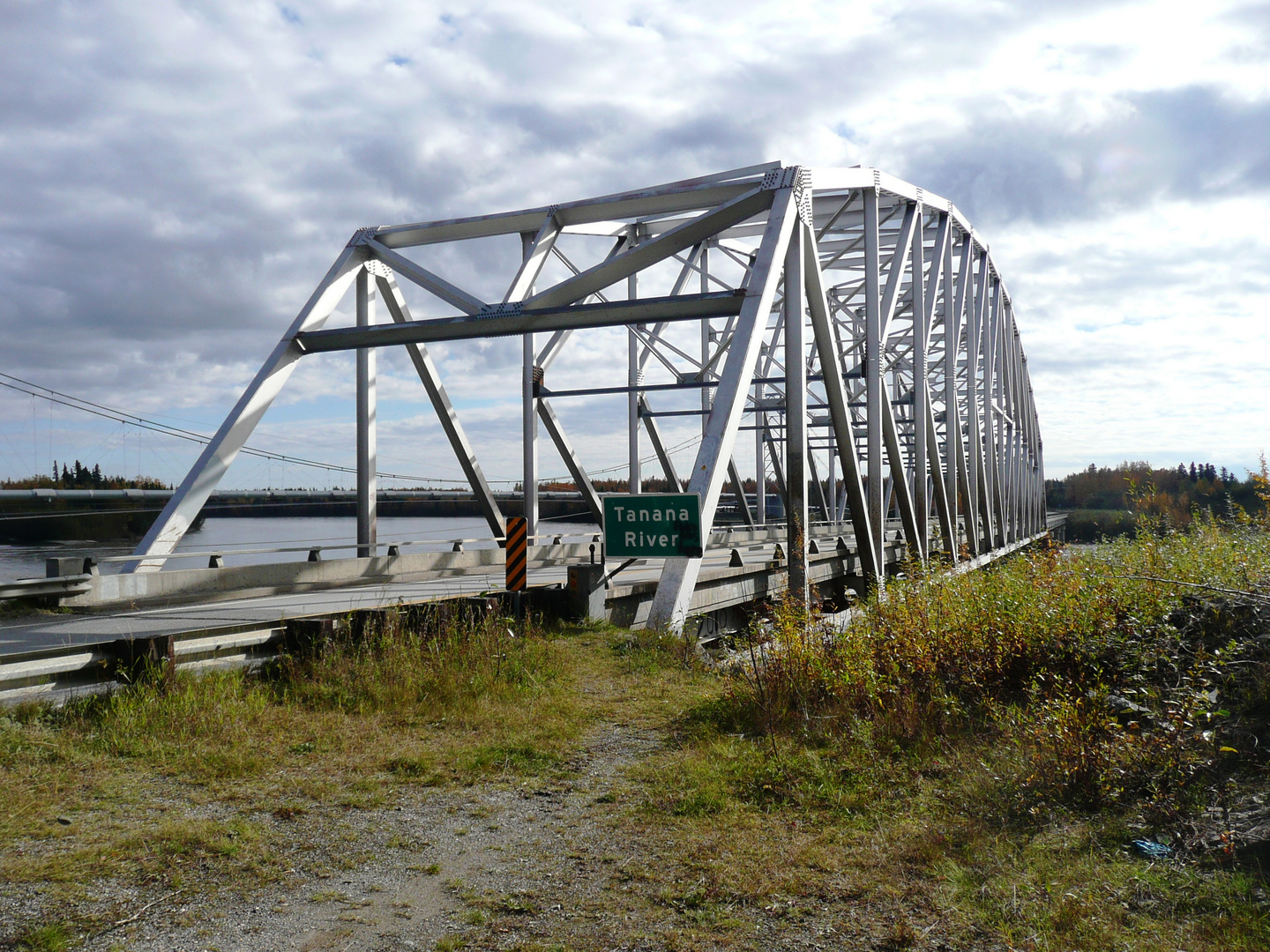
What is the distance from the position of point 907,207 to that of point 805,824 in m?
22.6

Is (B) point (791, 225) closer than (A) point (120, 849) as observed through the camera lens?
No

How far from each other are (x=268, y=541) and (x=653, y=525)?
1668 cm

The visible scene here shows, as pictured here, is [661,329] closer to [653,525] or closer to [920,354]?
[920,354]

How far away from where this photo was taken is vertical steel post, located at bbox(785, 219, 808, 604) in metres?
13.4

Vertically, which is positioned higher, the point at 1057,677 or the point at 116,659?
the point at 116,659

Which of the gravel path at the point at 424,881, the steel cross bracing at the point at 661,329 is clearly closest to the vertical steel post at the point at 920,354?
the steel cross bracing at the point at 661,329

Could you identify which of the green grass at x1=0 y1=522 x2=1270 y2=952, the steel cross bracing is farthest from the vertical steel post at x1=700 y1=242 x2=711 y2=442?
the green grass at x1=0 y1=522 x2=1270 y2=952

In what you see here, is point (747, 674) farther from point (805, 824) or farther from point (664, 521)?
point (805, 824)

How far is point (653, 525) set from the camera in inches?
416

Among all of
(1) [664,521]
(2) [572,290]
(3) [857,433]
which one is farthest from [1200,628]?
(3) [857,433]

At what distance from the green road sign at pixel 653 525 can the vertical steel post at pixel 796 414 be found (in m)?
3.24

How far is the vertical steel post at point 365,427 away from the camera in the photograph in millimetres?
15742

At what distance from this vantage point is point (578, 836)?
519 centimetres

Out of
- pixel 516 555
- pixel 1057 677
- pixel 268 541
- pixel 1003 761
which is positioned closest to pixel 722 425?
pixel 516 555
